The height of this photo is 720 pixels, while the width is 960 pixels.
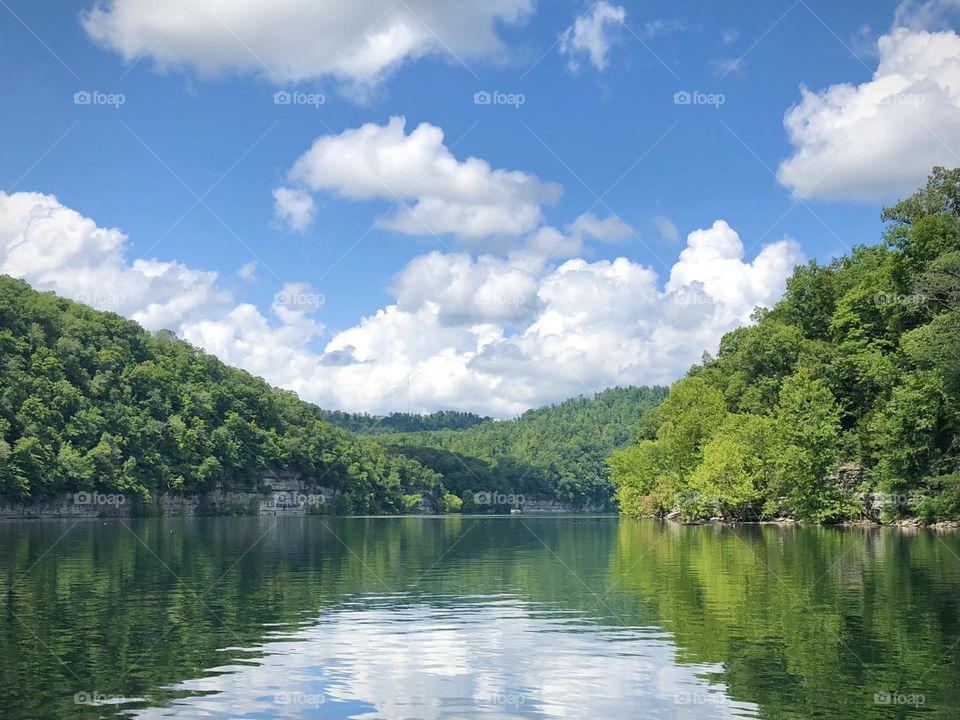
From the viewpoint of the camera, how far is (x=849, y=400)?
372 ft

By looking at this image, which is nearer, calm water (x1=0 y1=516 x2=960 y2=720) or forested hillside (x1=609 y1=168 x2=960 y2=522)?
calm water (x1=0 y1=516 x2=960 y2=720)

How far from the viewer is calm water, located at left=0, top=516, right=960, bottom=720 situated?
853 inches

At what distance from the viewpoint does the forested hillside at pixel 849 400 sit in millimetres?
89312

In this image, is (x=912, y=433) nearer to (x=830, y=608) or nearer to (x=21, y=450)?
(x=830, y=608)

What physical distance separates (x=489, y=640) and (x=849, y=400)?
92580 millimetres

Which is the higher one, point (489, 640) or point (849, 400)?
point (849, 400)

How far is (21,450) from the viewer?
161500 mm

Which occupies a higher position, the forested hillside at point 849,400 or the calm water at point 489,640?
the forested hillside at point 849,400

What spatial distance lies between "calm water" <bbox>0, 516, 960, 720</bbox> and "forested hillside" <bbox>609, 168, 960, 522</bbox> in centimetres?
3866

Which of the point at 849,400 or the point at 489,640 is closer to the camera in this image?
the point at 489,640

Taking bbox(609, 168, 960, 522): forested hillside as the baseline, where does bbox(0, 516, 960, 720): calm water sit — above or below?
below

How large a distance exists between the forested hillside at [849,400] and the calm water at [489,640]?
38661 mm

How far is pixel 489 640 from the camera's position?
30.1 metres

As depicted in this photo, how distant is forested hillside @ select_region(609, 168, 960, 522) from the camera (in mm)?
89312
